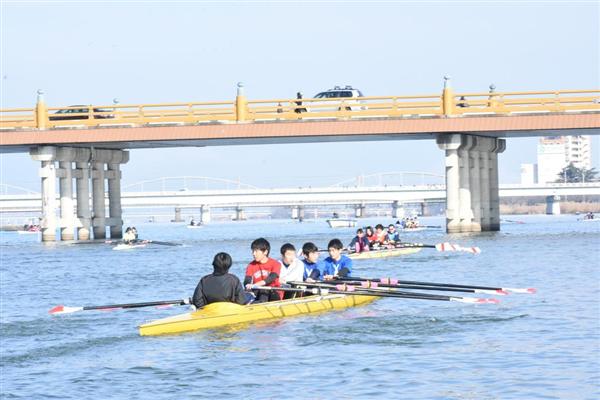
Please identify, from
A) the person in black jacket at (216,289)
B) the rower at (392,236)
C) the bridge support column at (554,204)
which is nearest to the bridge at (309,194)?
the bridge support column at (554,204)

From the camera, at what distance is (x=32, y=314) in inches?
1087

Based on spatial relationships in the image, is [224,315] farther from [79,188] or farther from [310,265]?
[79,188]

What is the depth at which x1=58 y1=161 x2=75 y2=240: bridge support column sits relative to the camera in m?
68.1

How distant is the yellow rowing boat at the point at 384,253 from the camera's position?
4381 centimetres

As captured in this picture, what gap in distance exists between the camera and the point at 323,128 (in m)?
62.9

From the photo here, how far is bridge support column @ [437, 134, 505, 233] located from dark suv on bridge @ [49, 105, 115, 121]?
18.8 meters

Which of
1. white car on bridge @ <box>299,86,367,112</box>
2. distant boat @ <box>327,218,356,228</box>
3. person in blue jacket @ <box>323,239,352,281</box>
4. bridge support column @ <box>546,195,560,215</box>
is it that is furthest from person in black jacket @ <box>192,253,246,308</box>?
bridge support column @ <box>546,195,560,215</box>

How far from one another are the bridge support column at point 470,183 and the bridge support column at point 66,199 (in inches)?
847

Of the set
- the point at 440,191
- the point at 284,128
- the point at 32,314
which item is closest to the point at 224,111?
the point at 284,128

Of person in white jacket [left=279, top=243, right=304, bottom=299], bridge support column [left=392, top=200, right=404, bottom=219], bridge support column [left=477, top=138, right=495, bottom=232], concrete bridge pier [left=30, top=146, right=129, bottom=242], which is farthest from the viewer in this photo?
bridge support column [left=392, top=200, right=404, bottom=219]

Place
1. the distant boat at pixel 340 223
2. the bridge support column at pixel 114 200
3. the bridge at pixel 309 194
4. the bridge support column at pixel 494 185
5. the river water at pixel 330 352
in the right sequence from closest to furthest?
the river water at pixel 330 352 → the bridge support column at pixel 494 185 → the bridge support column at pixel 114 200 → the distant boat at pixel 340 223 → the bridge at pixel 309 194

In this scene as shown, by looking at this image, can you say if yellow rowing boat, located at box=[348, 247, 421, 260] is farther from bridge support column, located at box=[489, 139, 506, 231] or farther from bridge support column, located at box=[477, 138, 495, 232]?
bridge support column, located at box=[489, 139, 506, 231]

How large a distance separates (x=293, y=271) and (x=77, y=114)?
41559mm

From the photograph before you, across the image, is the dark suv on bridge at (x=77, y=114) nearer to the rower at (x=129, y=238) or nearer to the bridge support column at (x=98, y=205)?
the bridge support column at (x=98, y=205)
